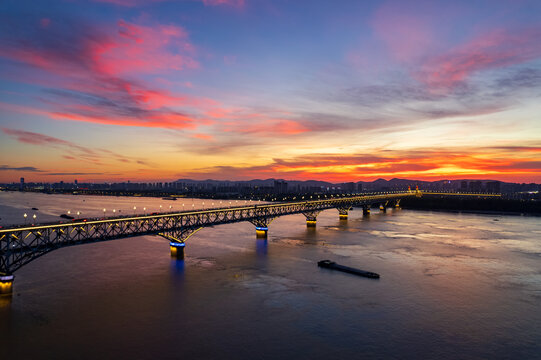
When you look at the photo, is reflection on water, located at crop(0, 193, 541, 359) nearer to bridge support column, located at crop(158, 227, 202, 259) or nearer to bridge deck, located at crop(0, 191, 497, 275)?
bridge support column, located at crop(158, 227, 202, 259)

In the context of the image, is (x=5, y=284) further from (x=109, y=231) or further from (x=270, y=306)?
(x=270, y=306)

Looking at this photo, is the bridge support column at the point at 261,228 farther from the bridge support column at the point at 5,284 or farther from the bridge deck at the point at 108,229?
the bridge support column at the point at 5,284

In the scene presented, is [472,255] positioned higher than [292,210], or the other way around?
[292,210]

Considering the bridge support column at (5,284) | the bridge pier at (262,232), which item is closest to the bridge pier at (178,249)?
the bridge support column at (5,284)

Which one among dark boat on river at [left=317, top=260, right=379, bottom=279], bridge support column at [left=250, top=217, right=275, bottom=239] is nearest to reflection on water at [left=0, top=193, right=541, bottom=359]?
dark boat on river at [left=317, top=260, right=379, bottom=279]

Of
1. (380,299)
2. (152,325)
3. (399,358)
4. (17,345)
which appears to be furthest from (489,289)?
(17,345)

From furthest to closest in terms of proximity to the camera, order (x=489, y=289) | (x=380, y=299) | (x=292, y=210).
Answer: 1. (x=292, y=210)
2. (x=489, y=289)
3. (x=380, y=299)

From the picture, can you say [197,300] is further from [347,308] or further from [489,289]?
[489,289]

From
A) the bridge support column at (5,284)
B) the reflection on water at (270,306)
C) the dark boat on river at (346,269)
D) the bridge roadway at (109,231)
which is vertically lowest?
the reflection on water at (270,306)
